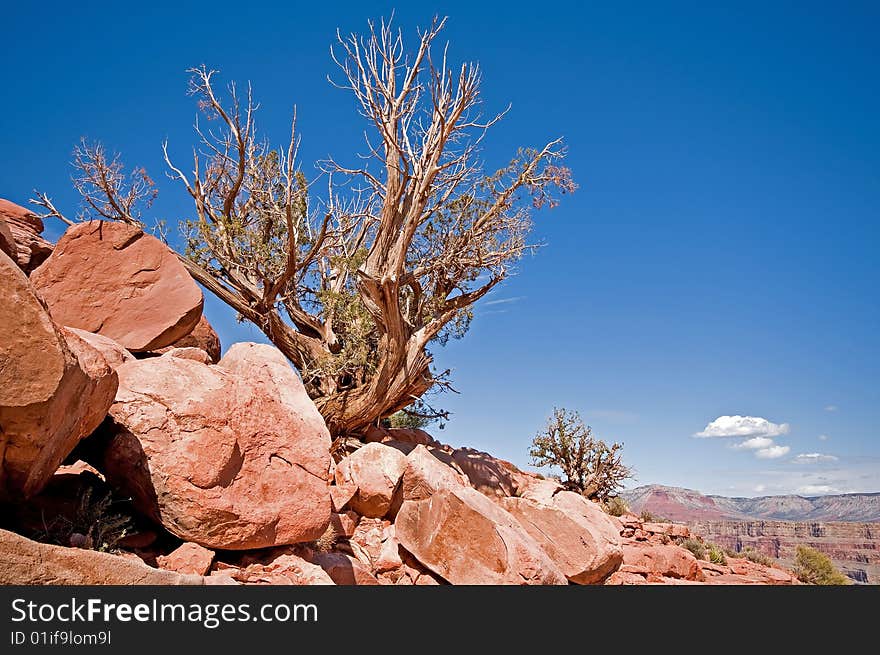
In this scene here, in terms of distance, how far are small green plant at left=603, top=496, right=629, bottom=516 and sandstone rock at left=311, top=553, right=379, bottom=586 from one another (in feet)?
39.4

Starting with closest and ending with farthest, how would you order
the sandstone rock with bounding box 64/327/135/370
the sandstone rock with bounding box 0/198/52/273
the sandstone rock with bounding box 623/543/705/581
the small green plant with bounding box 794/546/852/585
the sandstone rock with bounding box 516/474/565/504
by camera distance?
the sandstone rock with bounding box 64/327/135/370, the sandstone rock with bounding box 0/198/52/273, the sandstone rock with bounding box 623/543/705/581, the sandstone rock with bounding box 516/474/565/504, the small green plant with bounding box 794/546/852/585

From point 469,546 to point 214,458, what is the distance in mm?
3742

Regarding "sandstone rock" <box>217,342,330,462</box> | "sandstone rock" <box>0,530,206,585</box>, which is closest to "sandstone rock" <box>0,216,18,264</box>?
"sandstone rock" <box>217,342,330,462</box>

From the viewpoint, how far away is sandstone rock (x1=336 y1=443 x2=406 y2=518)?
31.9ft

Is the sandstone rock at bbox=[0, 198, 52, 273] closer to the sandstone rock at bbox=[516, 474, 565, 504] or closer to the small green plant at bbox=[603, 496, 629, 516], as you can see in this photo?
the sandstone rock at bbox=[516, 474, 565, 504]

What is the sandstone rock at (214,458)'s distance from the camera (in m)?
5.98

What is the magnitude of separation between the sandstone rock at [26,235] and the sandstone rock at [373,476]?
6549mm

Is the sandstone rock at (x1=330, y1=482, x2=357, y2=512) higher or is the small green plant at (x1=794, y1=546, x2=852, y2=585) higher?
the sandstone rock at (x1=330, y1=482, x2=357, y2=512)

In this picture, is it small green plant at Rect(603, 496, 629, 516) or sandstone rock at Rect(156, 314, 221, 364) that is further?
small green plant at Rect(603, 496, 629, 516)

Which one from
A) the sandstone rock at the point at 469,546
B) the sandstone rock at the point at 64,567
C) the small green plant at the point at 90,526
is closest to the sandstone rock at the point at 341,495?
the sandstone rock at the point at 469,546

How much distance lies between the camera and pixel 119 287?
955cm

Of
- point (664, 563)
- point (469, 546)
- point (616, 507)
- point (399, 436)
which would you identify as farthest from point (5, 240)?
point (616, 507)
